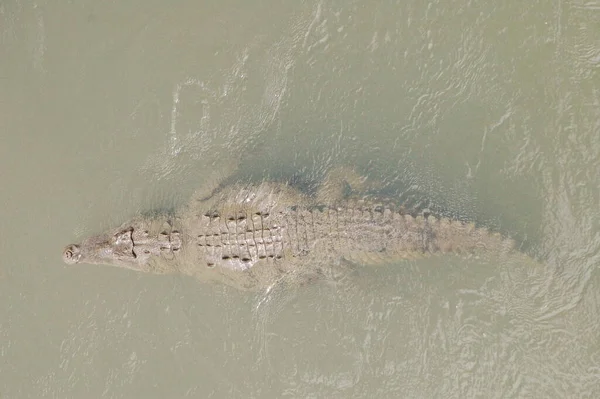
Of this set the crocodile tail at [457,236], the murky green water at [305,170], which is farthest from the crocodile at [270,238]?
the murky green water at [305,170]

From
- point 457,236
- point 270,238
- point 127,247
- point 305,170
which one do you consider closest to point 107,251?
point 127,247

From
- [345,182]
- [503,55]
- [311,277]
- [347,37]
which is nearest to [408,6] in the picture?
[347,37]

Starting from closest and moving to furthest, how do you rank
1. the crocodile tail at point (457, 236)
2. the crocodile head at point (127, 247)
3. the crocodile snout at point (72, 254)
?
the crocodile tail at point (457, 236) → the crocodile head at point (127, 247) → the crocodile snout at point (72, 254)

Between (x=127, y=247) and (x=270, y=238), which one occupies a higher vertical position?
(x=270, y=238)

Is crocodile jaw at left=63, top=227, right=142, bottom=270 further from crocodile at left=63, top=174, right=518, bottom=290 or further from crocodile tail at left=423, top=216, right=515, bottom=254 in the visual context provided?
crocodile tail at left=423, top=216, right=515, bottom=254

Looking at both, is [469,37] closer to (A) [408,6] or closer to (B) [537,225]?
(A) [408,6]

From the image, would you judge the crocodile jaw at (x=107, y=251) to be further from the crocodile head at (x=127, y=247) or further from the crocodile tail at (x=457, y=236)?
the crocodile tail at (x=457, y=236)

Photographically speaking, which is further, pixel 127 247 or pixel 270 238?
pixel 127 247

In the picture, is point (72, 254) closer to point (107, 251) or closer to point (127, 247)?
point (107, 251)
